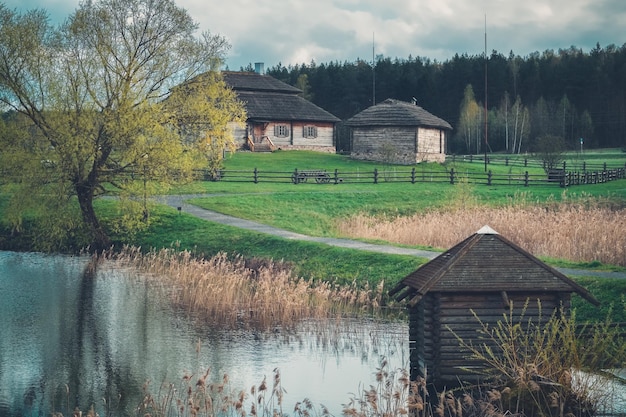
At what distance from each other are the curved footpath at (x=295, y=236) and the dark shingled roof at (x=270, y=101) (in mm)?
25360

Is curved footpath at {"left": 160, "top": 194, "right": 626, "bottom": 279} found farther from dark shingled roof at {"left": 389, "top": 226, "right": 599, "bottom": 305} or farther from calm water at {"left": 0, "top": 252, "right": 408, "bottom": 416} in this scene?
dark shingled roof at {"left": 389, "top": 226, "right": 599, "bottom": 305}

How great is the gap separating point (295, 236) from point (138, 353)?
1528cm

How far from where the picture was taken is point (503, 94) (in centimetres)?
12369

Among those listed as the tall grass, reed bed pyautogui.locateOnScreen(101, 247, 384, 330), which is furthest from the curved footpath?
the tall grass

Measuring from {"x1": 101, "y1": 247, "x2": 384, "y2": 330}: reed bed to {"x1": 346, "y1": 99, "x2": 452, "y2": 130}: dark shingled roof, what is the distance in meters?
41.0

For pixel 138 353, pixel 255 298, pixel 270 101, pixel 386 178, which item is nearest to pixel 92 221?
pixel 255 298

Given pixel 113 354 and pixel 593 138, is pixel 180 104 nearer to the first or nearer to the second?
pixel 113 354

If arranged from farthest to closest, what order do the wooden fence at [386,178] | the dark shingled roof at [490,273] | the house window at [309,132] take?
the house window at [309,132] < the wooden fence at [386,178] < the dark shingled roof at [490,273]

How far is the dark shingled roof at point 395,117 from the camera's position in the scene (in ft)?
228

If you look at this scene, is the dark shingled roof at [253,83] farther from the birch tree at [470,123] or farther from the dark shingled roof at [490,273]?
the dark shingled roof at [490,273]

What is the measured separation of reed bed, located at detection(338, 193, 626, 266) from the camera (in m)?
29.4

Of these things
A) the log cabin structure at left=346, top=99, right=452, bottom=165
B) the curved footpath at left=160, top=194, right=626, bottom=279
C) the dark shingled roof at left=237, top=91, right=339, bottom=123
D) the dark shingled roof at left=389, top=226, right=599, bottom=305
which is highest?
the dark shingled roof at left=237, top=91, right=339, bottom=123

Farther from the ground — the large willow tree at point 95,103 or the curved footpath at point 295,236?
the large willow tree at point 95,103

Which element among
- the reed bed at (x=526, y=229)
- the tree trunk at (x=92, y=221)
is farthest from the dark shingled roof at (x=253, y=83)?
the tree trunk at (x=92, y=221)
